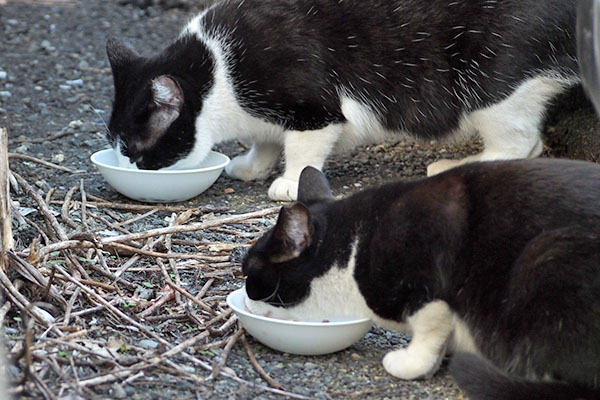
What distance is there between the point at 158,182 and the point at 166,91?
46cm

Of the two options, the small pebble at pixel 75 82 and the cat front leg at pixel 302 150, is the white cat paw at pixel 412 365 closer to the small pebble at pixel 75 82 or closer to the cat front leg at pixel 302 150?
the cat front leg at pixel 302 150

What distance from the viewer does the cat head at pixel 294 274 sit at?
315 centimetres

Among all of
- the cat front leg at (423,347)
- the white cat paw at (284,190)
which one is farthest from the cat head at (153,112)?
the cat front leg at (423,347)

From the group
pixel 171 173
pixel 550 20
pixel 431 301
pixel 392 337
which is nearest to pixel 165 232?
pixel 171 173

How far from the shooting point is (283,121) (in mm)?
4926

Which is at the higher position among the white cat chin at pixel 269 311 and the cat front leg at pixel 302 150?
the white cat chin at pixel 269 311

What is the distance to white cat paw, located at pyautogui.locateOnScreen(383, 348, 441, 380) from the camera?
3.06 metres

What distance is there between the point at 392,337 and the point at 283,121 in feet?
5.77

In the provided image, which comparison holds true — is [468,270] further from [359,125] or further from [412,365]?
[359,125]

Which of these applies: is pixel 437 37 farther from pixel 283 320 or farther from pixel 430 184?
pixel 283 320

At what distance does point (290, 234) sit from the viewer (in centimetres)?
312

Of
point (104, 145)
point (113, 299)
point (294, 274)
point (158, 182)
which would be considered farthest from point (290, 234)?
point (104, 145)

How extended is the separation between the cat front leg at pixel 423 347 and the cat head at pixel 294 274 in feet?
0.91

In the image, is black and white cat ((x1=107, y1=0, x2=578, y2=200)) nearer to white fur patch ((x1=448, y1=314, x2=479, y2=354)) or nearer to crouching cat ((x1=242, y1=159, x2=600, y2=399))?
crouching cat ((x1=242, y1=159, x2=600, y2=399))
